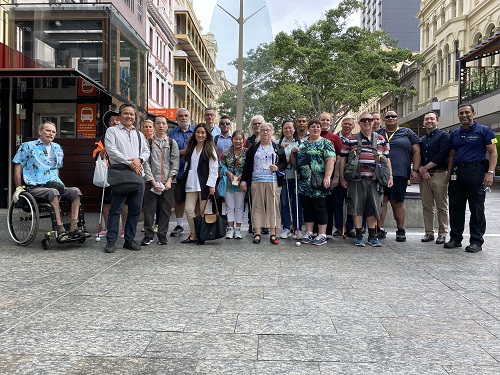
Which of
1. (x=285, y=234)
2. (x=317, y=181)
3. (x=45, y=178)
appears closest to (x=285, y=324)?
(x=317, y=181)

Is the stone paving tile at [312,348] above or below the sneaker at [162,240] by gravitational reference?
below

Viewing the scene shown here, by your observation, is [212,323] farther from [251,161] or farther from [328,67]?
[328,67]

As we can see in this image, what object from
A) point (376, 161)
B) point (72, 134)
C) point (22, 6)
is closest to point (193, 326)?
point (376, 161)

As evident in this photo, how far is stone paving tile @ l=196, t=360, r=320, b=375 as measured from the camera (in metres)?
2.93

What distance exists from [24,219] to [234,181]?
311cm

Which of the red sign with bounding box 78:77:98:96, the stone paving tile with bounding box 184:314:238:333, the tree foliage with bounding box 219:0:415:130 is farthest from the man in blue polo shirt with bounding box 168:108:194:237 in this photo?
the tree foliage with bounding box 219:0:415:130

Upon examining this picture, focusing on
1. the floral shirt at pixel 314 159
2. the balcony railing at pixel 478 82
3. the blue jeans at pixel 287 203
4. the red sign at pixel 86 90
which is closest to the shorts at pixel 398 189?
the floral shirt at pixel 314 159

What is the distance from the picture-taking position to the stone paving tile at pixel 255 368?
293 cm

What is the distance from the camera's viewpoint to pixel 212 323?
384 cm

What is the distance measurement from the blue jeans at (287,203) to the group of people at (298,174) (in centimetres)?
2

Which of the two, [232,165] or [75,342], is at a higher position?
[232,165]

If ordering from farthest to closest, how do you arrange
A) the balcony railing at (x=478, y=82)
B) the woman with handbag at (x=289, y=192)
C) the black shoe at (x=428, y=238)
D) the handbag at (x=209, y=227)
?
the balcony railing at (x=478, y=82) < the black shoe at (x=428, y=238) < the woman with handbag at (x=289, y=192) < the handbag at (x=209, y=227)

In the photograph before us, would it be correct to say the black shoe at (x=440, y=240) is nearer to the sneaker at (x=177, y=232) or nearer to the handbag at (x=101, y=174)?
the sneaker at (x=177, y=232)

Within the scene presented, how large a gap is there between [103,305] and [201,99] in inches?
2308
